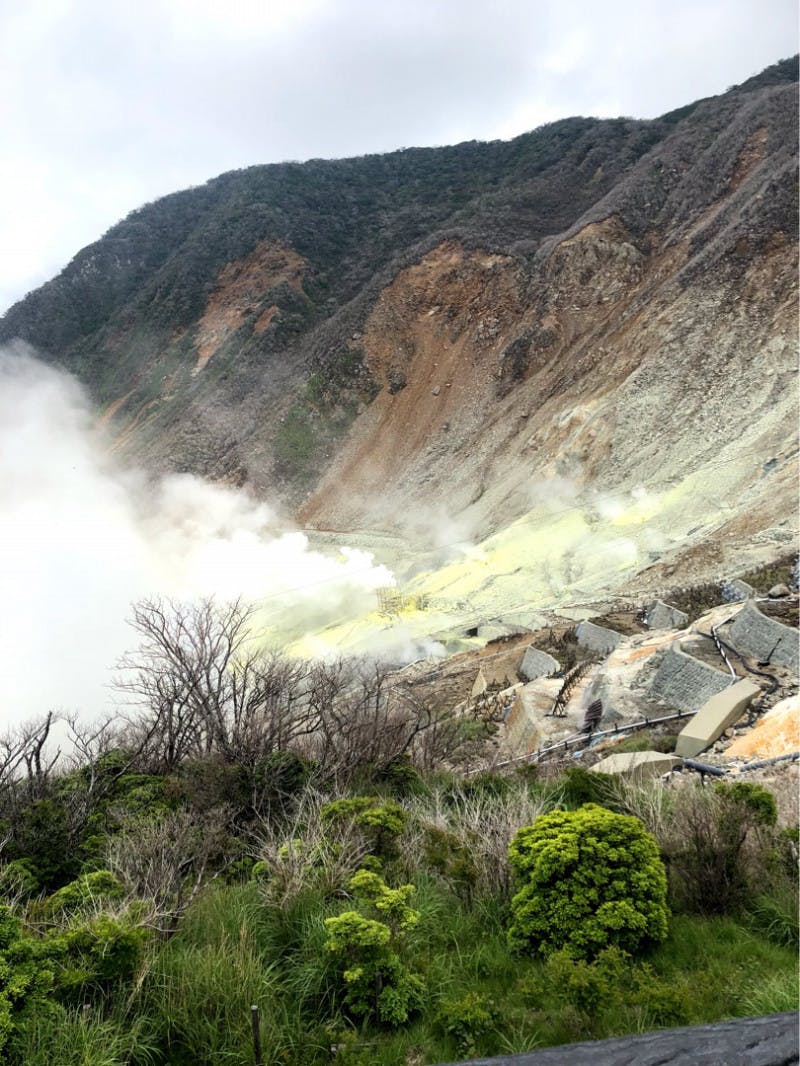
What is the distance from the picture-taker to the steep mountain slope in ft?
96.2

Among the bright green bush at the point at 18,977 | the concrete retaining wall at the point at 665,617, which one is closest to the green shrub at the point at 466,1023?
the bright green bush at the point at 18,977

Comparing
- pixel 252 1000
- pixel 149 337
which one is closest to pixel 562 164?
pixel 149 337

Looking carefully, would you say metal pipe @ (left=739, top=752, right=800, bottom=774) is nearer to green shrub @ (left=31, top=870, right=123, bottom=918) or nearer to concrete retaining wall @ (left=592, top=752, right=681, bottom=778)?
concrete retaining wall @ (left=592, top=752, right=681, bottom=778)

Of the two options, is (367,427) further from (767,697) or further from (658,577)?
(767,697)

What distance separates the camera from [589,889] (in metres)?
4.68

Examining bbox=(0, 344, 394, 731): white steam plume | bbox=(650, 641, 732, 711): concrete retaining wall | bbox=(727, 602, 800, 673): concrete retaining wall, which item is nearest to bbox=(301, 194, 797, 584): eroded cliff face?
bbox=(0, 344, 394, 731): white steam plume

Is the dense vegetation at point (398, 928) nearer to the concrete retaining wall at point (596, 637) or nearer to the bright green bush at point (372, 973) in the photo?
the bright green bush at point (372, 973)

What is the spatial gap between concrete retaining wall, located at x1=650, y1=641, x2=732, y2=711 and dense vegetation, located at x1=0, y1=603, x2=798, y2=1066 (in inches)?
213

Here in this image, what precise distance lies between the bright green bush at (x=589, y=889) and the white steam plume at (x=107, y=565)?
55.9 ft

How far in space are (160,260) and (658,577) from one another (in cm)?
6859

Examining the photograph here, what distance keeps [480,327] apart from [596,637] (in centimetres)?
3294

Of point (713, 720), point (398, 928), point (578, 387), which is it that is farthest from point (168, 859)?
point (578, 387)

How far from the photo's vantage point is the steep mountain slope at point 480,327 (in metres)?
29.3

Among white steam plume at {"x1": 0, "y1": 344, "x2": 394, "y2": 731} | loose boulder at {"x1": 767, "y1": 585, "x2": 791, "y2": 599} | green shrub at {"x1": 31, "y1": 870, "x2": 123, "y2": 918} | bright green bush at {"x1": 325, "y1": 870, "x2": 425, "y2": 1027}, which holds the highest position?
white steam plume at {"x1": 0, "y1": 344, "x2": 394, "y2": 731}
